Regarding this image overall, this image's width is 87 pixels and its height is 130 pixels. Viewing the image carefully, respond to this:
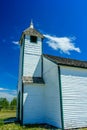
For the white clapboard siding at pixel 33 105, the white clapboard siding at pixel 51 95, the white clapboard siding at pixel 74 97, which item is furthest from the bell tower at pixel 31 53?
the white clapboard siding at pixel 74 97

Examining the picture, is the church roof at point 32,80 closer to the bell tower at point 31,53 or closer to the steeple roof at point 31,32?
the bell tower at point 31,53

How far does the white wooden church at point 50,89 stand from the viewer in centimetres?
1362

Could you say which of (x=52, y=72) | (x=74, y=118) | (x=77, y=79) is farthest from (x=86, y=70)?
(x=74, y=118)

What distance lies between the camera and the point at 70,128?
13156mm

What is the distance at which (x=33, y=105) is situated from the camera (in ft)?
52.8

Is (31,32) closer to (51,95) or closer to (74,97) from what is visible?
(51,95)

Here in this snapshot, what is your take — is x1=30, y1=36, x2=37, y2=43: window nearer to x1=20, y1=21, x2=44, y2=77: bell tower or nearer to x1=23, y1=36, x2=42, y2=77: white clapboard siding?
x1=20, y1=21, x2=44, y2=77: bell tower

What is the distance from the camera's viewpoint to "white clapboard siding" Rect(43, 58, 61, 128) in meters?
13.9

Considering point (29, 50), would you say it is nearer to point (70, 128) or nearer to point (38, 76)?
point (38, 76)

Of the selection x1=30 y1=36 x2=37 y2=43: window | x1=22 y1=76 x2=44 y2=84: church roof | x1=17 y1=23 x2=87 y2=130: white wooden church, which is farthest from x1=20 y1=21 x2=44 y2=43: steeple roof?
x1=22 y1=76 x2=44 y2=84: church roof

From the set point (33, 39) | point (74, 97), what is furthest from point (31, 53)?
point (74, 97)

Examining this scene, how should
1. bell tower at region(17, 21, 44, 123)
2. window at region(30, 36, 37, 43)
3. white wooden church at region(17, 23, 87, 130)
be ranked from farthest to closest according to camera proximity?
window at region(30, 36, 37, 43) < bell tower at region(17, 21, 44, 123) < white wooden church at region(17, 23, 87, 130)

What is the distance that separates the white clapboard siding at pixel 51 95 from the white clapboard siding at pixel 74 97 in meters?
0.61

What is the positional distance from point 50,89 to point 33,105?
7.64 feet
